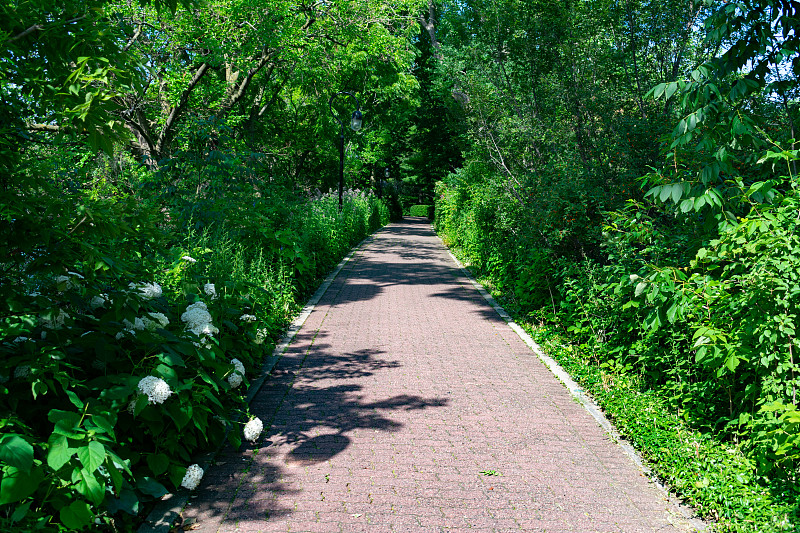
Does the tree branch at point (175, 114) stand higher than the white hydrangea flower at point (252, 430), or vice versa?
the tree branch at point (175, 114)

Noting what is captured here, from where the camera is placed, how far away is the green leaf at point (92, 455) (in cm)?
266

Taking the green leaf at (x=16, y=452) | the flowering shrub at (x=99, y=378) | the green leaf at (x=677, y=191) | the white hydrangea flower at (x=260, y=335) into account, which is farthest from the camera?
the white hydrangea flower at (x=260, y=335)

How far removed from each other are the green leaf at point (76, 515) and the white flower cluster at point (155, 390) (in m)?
0.76

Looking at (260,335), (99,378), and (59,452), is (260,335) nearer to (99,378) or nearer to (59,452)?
(99,378)

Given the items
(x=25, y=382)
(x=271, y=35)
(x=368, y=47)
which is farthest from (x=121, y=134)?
(x=368, y=47)

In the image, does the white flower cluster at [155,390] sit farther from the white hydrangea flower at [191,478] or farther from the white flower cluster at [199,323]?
the white flower cluster at [199,323]

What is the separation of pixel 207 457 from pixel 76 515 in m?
1.67

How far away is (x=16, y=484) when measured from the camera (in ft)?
8.12

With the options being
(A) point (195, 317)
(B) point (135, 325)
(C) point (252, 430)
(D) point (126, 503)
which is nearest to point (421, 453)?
(C) point (252, 430)

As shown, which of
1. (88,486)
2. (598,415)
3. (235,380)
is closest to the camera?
(88,486)

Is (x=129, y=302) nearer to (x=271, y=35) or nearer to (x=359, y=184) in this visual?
(x=271, y=35)

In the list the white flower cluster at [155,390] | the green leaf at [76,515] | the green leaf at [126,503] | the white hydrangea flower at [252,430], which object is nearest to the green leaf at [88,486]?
the green leaf at [76,515]

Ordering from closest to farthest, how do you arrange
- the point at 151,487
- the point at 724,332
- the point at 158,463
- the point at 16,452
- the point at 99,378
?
the point at 16,452 → the point at 99,378 → the point at 151,487 → the point at 158,463 → the point at 724,332

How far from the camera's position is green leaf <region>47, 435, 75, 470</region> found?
2.59 metres
